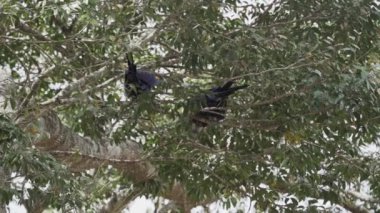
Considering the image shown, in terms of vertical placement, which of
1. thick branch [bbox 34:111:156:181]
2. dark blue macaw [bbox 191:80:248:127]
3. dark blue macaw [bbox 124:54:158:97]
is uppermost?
dark blue macaw [bbox 124:54:158:97]

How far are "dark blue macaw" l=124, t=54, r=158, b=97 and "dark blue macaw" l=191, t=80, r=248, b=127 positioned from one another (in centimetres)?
27

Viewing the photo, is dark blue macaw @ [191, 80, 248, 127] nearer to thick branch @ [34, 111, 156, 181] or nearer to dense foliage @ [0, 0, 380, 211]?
dense foliage @ [0, 0, 380, 211]

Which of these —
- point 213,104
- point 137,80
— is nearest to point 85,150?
point 137,80

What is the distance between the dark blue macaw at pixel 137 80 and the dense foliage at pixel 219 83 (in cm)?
5

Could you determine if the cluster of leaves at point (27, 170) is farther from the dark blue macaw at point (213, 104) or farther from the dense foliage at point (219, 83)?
the dark blue macaw at point (213, 104)

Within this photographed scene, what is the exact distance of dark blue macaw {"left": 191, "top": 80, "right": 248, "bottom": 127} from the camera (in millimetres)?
3545

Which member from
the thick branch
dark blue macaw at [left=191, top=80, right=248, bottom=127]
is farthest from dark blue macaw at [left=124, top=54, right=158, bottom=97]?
the thick branch

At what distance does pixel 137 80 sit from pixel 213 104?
1.31ft

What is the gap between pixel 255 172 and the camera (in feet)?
13.9

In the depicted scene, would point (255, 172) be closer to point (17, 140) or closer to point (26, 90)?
point (26, 90)

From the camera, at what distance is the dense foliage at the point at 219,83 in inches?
126

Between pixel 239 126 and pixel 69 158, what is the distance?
1.10m

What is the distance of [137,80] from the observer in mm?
3545

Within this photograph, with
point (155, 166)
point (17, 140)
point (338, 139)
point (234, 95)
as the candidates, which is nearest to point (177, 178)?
point (155, 166)
